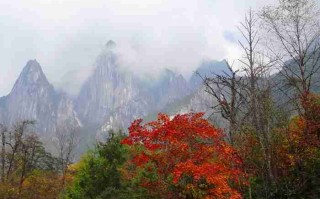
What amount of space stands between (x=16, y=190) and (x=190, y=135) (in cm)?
2654

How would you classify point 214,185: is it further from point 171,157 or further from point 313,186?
point 313,186

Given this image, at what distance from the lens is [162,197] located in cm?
1753

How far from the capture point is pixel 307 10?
23.8 m

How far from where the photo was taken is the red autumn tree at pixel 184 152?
52.5 ft

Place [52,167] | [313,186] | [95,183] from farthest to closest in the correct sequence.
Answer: [52,167], [95,183], [313,186]

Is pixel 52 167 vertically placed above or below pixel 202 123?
above

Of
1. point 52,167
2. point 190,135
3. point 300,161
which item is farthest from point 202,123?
point 52,167

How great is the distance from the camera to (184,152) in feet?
53.5

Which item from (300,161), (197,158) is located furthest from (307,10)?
(197,158)

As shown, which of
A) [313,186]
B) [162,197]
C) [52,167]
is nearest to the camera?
[162,197]

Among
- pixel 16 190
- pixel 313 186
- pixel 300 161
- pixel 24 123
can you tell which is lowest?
pixel 313 186

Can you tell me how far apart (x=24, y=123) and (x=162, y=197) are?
1068 inches

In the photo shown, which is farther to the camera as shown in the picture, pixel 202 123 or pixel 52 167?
pixel 52 167

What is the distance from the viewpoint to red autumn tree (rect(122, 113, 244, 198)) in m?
16.0
